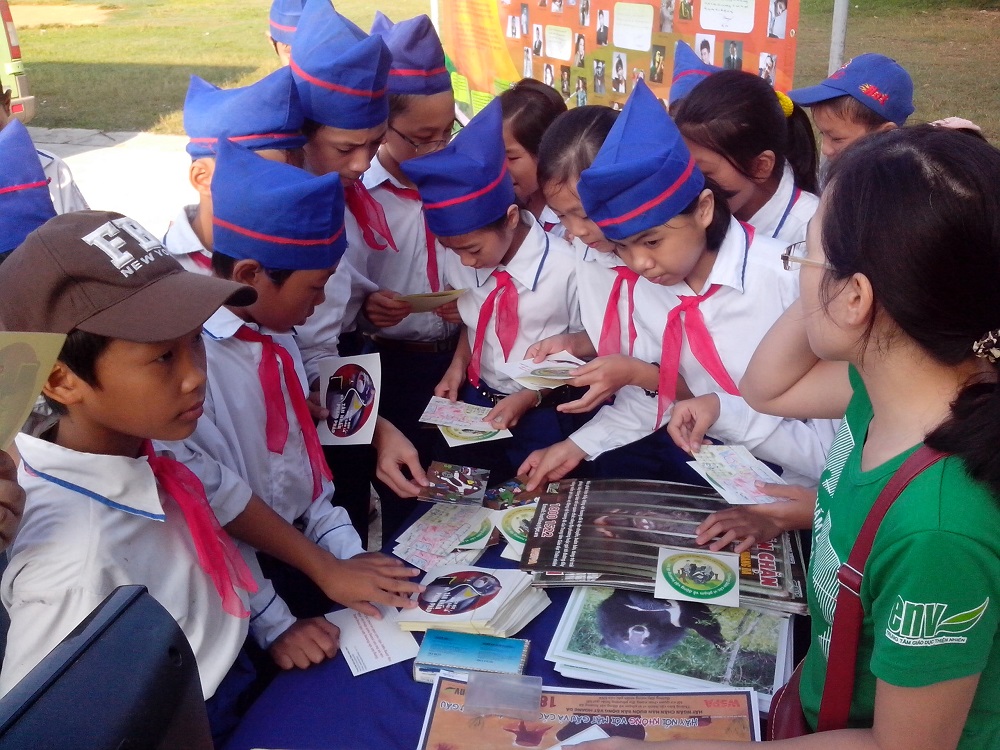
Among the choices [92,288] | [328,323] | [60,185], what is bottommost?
[328,323]

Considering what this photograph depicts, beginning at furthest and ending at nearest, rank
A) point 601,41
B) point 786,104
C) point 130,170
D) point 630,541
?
point 130,170 < point 601,41 < point 786,104 < point 630,541

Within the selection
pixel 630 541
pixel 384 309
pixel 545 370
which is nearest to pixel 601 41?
pixel 384 309

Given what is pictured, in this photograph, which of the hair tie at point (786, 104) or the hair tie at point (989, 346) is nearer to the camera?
the hair tie at point (989, 346)

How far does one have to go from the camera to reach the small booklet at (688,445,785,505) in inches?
68.6

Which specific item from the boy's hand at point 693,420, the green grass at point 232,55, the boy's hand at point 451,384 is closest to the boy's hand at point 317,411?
the boy's hand at point 451,384

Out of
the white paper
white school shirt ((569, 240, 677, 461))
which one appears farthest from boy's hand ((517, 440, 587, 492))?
the white paper

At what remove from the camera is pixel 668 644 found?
1.50 metres

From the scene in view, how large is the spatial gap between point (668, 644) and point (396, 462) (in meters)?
0.93

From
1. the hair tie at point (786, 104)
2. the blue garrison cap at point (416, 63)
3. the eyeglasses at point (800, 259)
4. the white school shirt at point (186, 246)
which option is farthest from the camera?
the blue garrison cap at point (416, 63)

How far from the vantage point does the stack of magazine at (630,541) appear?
159 centimetres

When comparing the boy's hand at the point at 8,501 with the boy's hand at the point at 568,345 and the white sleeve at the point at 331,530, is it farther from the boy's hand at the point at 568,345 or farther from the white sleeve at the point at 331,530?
the boy's hand at the point at 568,345

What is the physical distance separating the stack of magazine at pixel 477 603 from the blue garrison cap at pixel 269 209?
0.81 metres

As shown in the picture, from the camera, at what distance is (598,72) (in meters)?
4.45

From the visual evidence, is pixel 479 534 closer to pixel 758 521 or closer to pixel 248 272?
pixel 758 521
